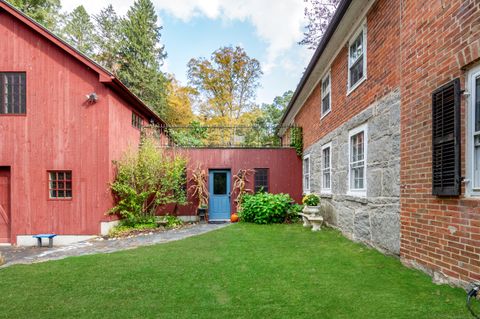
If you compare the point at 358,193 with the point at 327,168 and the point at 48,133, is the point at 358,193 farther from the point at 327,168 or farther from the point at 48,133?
the point at 48,133

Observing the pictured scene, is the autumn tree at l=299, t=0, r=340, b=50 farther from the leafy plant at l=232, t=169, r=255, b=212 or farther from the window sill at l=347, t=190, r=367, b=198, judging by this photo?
the window sill at l=347, t=190, r=367, b=198

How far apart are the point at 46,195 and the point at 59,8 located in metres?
20.0

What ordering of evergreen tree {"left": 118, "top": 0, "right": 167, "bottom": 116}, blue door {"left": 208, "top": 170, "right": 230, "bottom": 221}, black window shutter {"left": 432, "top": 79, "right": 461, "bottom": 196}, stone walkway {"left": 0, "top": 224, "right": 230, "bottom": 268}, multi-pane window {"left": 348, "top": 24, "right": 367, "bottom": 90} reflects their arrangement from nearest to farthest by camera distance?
black window shutter {"left": 432, "top": 79, "right": 461, "bottom": 196} → multi-pane window {"left": 348, "top": 24, "right": 367, "bottom": 90} → stone walkway {"left": 0, "top": 224, "right": 230, "bottom": 268} → blue door {"left": 208, "top": 170, "right": 230, "bottom": 221} → evergreen tree {"left": 118, "top": 0, "right": 167, "bottom": 116}

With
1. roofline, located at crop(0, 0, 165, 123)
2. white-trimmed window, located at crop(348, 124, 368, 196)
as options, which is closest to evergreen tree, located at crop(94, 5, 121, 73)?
roofline, located at crop(0, 0, 165, 123)

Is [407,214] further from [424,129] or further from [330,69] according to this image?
[330,69]

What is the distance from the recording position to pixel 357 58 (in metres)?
6.18

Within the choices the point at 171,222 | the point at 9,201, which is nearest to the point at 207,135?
the point at 171,222

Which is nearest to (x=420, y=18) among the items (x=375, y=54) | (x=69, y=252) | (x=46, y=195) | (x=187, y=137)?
(x=375, y=54)

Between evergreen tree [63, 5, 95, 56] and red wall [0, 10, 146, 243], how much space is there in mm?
18696

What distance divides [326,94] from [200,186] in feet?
19.6

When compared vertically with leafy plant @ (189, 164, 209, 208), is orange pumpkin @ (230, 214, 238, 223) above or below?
below

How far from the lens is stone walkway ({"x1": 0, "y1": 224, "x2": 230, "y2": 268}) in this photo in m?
6.00

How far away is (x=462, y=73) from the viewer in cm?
305

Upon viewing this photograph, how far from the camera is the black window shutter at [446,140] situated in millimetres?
3033
